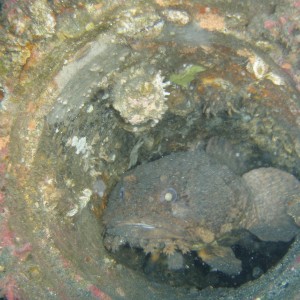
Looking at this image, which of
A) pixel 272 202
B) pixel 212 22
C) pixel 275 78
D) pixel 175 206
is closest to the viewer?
pixel 212 22

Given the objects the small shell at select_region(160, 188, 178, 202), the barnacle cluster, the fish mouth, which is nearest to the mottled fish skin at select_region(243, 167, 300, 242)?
the fish mouth

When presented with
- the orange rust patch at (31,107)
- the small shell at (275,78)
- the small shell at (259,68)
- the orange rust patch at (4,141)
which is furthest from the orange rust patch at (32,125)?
the small shell at (275,78)

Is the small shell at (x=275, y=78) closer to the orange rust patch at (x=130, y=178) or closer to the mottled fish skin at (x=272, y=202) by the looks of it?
the mottled fish skin at (x=272, y=202)

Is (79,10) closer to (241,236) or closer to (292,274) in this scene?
(292,274)

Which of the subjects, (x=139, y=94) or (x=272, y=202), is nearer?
(x=139, y=94)

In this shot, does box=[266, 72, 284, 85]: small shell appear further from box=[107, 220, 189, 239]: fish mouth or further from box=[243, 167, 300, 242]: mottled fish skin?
box=[107, 220, 189, 239]: fish mouth

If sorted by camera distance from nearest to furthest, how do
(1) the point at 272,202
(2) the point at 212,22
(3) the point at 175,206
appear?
(2) the point at 212,22 → (3) the point at 175,206 → (1) the point at 272,202

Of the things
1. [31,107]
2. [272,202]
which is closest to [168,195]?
[272,202]

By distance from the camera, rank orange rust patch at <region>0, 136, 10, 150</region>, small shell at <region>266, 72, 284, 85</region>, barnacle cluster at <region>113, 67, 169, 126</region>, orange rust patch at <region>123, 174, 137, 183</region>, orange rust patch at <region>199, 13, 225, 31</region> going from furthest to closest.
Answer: orange rust patch at <region>123, 174, 137, 183</region>, barnacle cluster at <region>113, 67, 169, 126</region>, small shell at <region>266, 72, 284, 85</region>, orange rust patch at <region>199, 13, 225, 31</region>, orange rust patch at <region>0, 136, 10, 150</region>

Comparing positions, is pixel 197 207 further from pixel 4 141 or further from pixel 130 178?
pixel 4 141
